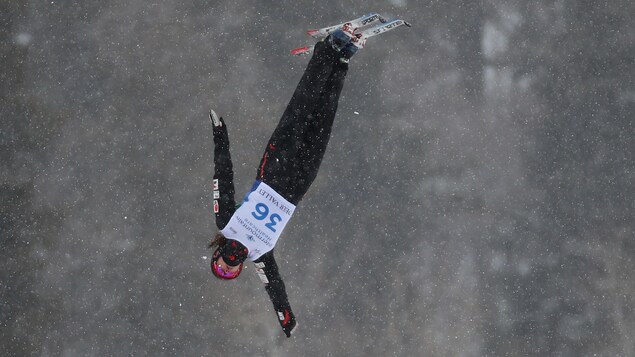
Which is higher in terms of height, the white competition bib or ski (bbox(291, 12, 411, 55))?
ski (bbox(291, 12, 411, 55))

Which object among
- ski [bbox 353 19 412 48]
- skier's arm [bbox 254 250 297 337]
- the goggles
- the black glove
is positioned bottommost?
the black glove

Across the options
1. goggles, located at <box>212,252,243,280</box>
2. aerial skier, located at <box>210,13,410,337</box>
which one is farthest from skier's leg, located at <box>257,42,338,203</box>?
goggles, located at <box>212,252,243,280</box>

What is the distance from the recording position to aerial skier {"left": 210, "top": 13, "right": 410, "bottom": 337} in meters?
8.64

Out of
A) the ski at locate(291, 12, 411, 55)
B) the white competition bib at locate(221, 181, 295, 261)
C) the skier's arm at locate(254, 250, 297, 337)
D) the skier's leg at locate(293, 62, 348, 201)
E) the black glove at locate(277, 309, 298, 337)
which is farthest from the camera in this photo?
the black glove at locate(277, 309, 298, 337)

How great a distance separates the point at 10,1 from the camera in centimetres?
1162

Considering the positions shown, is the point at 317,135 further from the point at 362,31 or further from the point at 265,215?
the point at 362,31

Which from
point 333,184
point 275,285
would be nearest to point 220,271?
point 275,285

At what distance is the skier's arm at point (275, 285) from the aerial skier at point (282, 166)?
0.01 metres

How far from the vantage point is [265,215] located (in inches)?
339

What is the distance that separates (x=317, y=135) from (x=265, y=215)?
1411mm

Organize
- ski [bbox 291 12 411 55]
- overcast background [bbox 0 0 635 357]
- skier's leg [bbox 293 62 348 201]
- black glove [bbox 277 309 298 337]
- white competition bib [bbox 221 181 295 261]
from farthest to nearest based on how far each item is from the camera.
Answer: overcast background [bbox 0 0 635 357]
black glove [bbox 277 309 298 337]
skier's leg [bbox 293 62 348 201]
ski [bbox 291 12 411 55]
white competition bib [bbox 221 181 295 261]

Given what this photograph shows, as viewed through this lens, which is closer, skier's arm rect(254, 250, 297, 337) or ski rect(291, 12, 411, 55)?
ski rect(291, 12, 411, 55)

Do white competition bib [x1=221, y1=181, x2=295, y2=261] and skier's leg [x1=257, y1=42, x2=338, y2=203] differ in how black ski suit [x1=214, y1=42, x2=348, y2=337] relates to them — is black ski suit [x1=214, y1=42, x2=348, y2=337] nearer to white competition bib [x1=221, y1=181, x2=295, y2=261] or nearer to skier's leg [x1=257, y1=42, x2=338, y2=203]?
skier's leg [x1=257, y1=42, x2=338, y2=203]

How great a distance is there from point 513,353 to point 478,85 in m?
4.80
